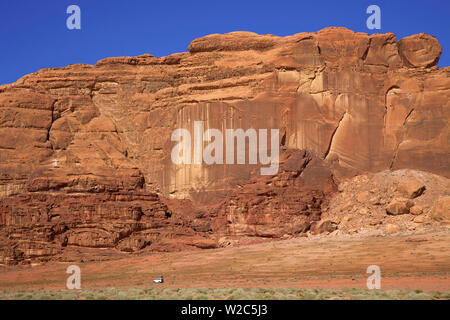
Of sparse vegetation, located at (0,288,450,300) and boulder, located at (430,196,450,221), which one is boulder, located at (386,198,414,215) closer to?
boulder, located at (430,196,450,221)

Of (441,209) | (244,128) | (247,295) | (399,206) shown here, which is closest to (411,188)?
(399,206)

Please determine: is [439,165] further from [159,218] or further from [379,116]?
[159,218]

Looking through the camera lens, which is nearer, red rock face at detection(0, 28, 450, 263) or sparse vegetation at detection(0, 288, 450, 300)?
sparse vegetation at detection(0, 288, 450, 300)

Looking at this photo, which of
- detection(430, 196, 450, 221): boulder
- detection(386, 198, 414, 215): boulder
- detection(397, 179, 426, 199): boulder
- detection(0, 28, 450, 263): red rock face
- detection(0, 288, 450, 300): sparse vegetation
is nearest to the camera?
detection(0, 288, 450, 300): sparse vegetation

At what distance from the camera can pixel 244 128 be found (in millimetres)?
58156

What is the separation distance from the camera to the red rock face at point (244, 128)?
53.8 metres

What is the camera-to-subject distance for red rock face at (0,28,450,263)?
5375 centimetres

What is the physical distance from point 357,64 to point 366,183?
9092 millimetres

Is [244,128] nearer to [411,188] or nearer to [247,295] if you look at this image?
[411,188]

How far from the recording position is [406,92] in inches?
2265

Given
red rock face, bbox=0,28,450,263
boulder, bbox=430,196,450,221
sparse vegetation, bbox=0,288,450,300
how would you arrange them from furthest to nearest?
red rock face, bbox=0,28,450,263
boulder, bbox=430,196,450,221
sparse vegetation, bbox=0,288,450,300

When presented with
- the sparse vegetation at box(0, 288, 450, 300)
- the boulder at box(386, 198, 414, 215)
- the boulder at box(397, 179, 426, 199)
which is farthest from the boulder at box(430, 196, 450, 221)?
the sparse vegetation at box(0, 288, 450, 300)

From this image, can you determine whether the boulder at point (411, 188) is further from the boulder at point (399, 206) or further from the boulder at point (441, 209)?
the boulder at point (441, 209)

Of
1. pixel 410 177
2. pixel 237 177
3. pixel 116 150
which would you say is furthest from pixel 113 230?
pixel 410 177
